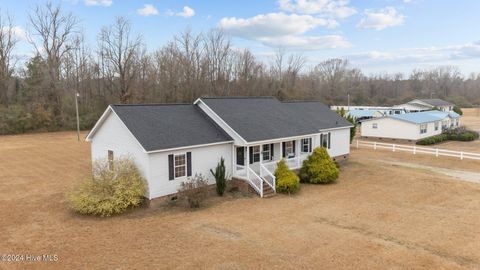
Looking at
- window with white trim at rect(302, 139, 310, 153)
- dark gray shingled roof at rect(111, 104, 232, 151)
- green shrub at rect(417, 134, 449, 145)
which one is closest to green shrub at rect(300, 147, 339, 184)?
window with white trim at rect(302, 139, 310, 153)

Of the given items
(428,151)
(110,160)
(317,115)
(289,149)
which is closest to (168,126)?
(110,160)

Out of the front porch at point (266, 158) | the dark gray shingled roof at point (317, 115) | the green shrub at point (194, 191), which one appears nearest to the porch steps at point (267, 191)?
the front porch at point (266, 158)

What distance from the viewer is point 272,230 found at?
1317cm

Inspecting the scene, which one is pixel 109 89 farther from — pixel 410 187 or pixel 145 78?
pixel 410 187

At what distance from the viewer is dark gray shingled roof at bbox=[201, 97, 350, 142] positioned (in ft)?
65.2

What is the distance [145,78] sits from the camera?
186 feet

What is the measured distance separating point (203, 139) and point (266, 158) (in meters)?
4.75

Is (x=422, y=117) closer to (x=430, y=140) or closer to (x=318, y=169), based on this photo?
(x=430, y=140)

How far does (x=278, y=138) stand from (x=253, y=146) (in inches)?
59.0

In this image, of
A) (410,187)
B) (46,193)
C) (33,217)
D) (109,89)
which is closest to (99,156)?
(46,193)

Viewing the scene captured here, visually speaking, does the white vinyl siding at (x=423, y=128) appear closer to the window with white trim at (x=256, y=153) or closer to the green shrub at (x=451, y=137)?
the green shrub at (x=451, y=137)

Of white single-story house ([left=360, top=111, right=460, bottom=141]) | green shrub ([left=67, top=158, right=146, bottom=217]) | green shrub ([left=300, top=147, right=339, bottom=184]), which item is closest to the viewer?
green shrub ([left=67, top=158, right=146, bottom=217])

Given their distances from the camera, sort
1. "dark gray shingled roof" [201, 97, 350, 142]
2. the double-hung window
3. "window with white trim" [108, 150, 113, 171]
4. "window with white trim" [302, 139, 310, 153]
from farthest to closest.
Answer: the double-hung window → "window with white trim" [302, 139, 310, 153] → "dark gray shingled roof" [201, 97, 350, 142] → "window with white trim" [108, 150, 113, 171]

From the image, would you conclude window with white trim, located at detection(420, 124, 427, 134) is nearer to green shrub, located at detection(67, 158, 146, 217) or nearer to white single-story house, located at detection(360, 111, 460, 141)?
white single-story house, located at detection(360, 111, 460, 141)
